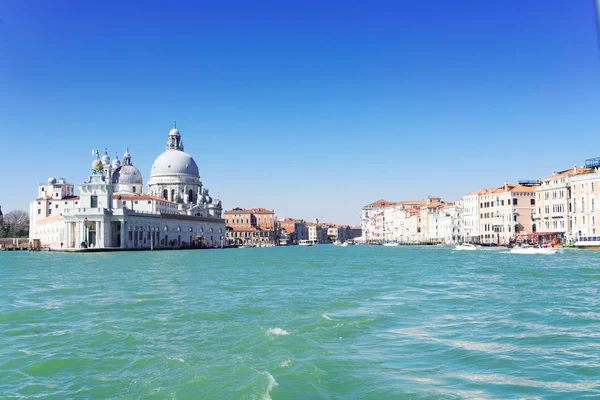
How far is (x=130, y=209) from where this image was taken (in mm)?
63656

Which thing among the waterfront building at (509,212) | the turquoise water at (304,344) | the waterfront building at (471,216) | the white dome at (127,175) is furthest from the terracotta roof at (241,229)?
the turquoise water at (304,344)

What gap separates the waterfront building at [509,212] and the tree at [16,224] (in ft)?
196

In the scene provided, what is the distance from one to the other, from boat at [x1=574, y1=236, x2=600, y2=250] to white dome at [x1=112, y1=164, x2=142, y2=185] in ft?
185

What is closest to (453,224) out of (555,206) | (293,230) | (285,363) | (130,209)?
(555,206)

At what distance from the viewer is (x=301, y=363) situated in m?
7.73

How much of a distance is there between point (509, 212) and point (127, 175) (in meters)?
48.8

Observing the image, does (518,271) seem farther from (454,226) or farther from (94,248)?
(454,226)

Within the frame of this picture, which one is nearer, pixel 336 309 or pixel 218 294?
pixel 336 309

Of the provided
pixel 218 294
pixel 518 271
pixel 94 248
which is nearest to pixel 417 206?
pixel 94 248

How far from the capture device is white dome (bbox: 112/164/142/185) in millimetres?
80562

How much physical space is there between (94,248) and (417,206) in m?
65.8

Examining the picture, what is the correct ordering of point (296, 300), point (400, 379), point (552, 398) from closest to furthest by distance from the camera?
point (552, 398) < point (400, 379) < point (296, 300)

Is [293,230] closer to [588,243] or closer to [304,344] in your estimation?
[588,243]

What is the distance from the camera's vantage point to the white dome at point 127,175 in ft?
264
